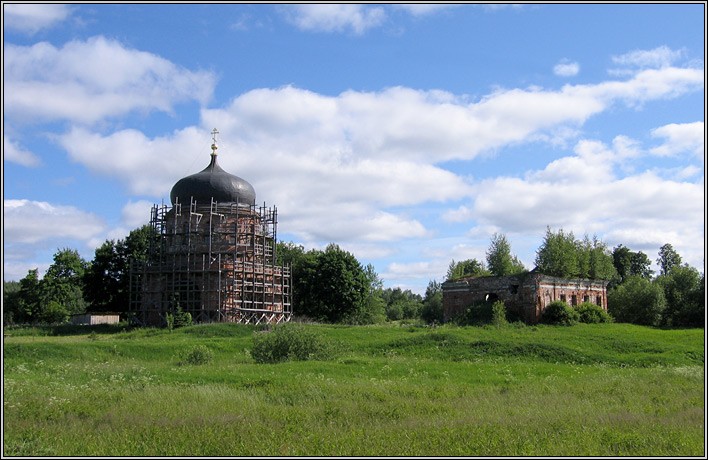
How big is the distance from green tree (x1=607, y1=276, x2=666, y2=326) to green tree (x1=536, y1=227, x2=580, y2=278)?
3.60m

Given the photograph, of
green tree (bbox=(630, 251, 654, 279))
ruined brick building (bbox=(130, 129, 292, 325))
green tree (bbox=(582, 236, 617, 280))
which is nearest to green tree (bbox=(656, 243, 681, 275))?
green tree (bbox=(630, 251, 654, 279))

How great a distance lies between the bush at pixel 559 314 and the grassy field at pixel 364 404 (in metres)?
15.2

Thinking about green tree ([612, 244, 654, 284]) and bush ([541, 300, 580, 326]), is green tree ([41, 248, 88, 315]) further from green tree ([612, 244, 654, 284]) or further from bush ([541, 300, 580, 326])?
green tree ([612, 244, 654, 284])

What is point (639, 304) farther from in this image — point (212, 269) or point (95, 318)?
point (95, 318)

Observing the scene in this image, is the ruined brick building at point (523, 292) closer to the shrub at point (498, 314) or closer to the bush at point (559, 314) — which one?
the bush at point (559, 314)

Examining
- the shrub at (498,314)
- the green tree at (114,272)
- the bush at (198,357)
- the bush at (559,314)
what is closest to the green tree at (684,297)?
the bush at (559,314)

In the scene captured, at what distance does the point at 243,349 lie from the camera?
92.8ft

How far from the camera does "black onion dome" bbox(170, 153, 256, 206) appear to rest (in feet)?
158

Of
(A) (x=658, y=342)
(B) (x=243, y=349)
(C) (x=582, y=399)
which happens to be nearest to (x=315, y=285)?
(B) (x=243, y=349)

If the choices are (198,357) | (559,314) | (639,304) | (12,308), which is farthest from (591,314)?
(12,308)

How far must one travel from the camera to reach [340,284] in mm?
53125

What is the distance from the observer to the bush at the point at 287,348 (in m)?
23.6

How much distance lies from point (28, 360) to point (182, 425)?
13.9m

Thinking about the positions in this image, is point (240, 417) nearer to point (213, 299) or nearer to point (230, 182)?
point (213, 299)
